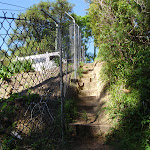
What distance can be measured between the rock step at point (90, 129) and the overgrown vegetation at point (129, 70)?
24cm

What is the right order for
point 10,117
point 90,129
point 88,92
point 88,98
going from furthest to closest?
point 88,92 < point 88,98 < point 90,129 < point 10,117

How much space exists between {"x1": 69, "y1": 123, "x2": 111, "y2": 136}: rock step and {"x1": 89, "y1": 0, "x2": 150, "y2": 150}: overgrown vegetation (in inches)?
9.6

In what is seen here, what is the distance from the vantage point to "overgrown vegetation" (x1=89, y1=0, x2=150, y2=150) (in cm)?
284

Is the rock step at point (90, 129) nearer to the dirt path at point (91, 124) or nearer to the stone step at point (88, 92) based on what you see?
the dirt path at point (91, 124)

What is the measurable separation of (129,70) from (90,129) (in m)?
1.48

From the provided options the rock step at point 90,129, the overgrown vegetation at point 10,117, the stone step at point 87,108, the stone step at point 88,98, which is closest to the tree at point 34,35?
the overgrown vegetation at point 10,117

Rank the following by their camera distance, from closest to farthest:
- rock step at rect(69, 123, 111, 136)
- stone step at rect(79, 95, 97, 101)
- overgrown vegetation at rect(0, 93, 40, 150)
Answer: overgrown vegetation at rect(0, 93, 40, 150) < rock step at rect(69, 123, 111, 136) < stone step at rect(79, 95, 97, 101)

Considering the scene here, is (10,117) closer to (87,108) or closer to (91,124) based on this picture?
(91,124)

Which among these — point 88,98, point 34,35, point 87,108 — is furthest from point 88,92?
point 34,35

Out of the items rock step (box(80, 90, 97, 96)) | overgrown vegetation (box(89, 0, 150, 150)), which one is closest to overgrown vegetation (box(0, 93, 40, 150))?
overgrown vegetation (box(89, 0, 150, 150))

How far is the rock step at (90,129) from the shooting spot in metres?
3.32

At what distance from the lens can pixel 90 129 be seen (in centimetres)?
342

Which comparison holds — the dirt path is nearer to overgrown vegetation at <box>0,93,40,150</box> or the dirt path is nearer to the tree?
overgrown vegetation at <box>0,93,40,150</box>

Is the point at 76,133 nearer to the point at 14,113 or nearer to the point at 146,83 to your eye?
the point at 14,113
